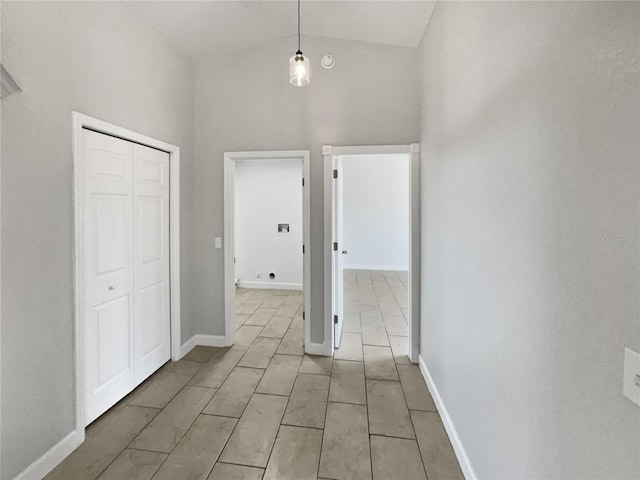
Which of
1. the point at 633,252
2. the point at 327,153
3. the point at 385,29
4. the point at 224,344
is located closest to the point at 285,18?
the point at 385,29

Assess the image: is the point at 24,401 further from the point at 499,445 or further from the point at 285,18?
the point at 285,18

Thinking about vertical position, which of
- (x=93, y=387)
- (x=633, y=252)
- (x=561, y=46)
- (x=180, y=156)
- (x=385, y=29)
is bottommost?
(x=93, y=387)

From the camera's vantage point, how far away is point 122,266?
2.28 meters

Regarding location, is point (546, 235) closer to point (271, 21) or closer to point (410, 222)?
point (410, 222)

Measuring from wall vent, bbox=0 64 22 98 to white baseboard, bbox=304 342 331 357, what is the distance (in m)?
2.87

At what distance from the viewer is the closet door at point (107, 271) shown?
6.45 feet

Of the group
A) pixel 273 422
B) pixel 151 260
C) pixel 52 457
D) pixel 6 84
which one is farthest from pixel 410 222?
pixel 52 457

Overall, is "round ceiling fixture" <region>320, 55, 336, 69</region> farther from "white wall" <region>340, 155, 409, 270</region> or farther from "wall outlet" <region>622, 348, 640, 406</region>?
"white wall" <region>340, 155, 409, 270</region>

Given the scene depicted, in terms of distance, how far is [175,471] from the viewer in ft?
5.39

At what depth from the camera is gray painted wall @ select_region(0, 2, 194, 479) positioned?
147 centimetres

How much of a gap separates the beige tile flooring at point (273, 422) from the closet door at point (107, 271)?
0.79 feet

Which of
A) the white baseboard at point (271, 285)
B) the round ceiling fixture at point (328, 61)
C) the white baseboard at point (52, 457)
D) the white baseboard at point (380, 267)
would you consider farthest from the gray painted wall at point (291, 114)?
the white baseboard at point (380, 267)

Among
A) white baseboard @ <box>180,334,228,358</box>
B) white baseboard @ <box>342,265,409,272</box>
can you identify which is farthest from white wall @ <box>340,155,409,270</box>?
white baseboard @ <box>180,334,228,358</box>

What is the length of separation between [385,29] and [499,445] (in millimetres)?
3155
